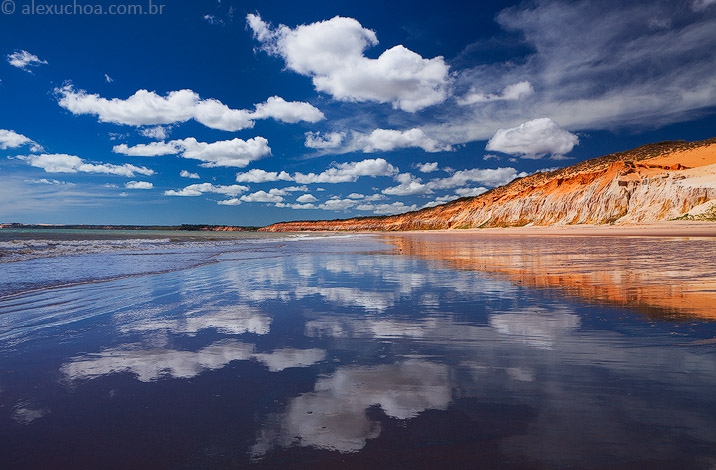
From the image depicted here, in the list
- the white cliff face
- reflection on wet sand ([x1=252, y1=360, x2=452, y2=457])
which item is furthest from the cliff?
reflection on wet sand ([x1=252, y1=360, x2=452, y2=457])

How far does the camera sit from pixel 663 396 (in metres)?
3.43

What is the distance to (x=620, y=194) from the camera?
6381 cm

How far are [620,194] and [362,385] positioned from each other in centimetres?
7469

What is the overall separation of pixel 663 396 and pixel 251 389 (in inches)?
150

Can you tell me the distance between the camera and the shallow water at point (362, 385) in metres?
2.69

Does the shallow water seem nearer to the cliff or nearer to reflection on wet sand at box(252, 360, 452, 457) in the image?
reflection on wet sand at box(252, 360, 452, 457)

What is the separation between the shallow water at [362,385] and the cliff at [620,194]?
173ft

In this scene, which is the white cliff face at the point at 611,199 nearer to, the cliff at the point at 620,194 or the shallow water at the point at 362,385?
the cliff at the point at 620,194

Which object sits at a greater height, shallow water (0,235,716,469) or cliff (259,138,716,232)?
cliff (259,138,716,232)

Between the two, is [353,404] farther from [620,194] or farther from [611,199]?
[611,199]

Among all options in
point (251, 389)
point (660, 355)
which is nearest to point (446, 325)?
point (660, 355)

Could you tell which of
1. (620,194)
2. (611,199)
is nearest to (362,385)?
(620,194)

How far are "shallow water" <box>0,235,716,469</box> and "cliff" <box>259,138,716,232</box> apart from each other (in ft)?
173

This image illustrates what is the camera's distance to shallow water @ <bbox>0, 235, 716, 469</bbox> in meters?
2.69
